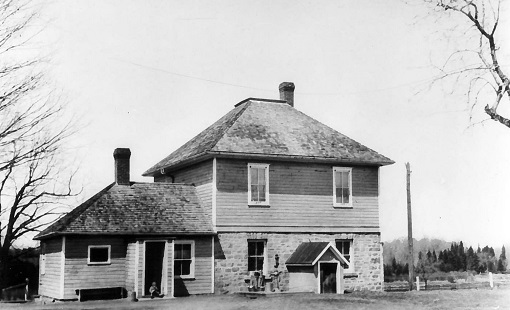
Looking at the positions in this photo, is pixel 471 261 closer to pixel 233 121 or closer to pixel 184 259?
pixel 233 121

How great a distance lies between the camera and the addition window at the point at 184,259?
2880cm

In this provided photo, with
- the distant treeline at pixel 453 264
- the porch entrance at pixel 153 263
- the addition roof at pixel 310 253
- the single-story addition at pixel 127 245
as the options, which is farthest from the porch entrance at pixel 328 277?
the distant treeline at pixel 453 264

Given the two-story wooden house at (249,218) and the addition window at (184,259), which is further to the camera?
the addition window at (184,259)

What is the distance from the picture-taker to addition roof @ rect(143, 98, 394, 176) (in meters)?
30.5

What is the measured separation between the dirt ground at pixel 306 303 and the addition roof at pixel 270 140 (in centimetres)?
674

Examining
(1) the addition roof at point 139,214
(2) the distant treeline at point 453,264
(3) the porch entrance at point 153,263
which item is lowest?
(2) the distant treeline at point 453,264

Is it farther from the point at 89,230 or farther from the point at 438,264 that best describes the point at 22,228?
the point at 438,264

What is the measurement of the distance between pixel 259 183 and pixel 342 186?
458 cm

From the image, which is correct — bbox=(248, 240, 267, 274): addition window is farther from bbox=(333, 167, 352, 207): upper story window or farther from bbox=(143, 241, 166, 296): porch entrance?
bbox=(333, 167, 352, 207): upper story window

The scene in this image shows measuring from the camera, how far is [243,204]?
1184 inches

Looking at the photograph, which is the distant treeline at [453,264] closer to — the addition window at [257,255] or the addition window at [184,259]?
the addition window at [257,255]

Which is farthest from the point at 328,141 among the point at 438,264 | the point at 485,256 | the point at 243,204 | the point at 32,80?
the point at 485,256

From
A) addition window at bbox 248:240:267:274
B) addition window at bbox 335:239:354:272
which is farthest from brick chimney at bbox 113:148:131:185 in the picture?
addition window at bbox 335:239:354:272

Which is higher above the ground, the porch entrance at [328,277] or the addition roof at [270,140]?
the addition roof at [270,140]
